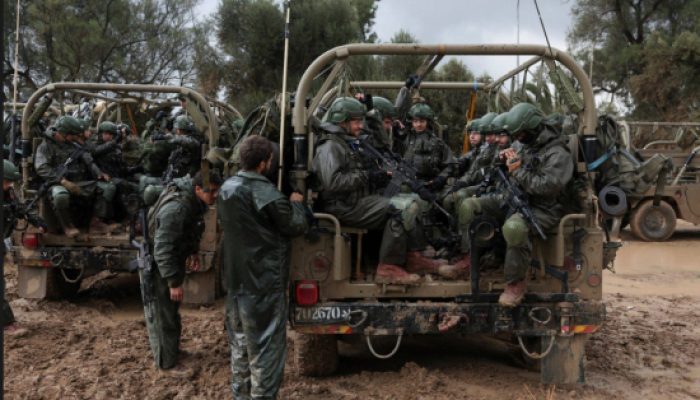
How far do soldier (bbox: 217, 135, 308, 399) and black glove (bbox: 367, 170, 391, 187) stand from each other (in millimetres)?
1001

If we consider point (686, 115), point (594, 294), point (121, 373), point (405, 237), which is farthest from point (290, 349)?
point (686, 115)

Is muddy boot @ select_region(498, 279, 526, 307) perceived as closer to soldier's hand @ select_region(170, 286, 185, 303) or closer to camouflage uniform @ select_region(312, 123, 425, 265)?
camouflage uniform @ select_region(312, 123, 425, 265)

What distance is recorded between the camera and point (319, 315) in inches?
179

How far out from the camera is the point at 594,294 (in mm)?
4695

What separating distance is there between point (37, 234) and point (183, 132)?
77.5 inches

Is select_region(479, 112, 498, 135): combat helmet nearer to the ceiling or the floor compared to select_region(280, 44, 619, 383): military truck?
nearer to the ceiling

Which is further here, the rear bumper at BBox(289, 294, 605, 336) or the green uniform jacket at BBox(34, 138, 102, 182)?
the green uniform jacket at BBox(34, 138, 102, 182)

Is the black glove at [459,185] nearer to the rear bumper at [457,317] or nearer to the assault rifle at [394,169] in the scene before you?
the assault rifle at [394,169]

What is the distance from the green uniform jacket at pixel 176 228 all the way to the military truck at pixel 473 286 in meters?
0.81

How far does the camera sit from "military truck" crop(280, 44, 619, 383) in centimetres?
453

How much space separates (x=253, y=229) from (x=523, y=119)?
1.98 metres

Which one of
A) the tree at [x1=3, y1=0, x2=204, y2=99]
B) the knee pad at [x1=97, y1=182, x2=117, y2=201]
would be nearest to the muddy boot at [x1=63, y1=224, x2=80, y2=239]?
the knee pad at [x1=97, y1=182, x2=117, y2=201]

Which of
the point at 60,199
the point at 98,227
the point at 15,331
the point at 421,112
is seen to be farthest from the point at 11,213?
the point at 421,112

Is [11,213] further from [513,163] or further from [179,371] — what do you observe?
[513,163]
